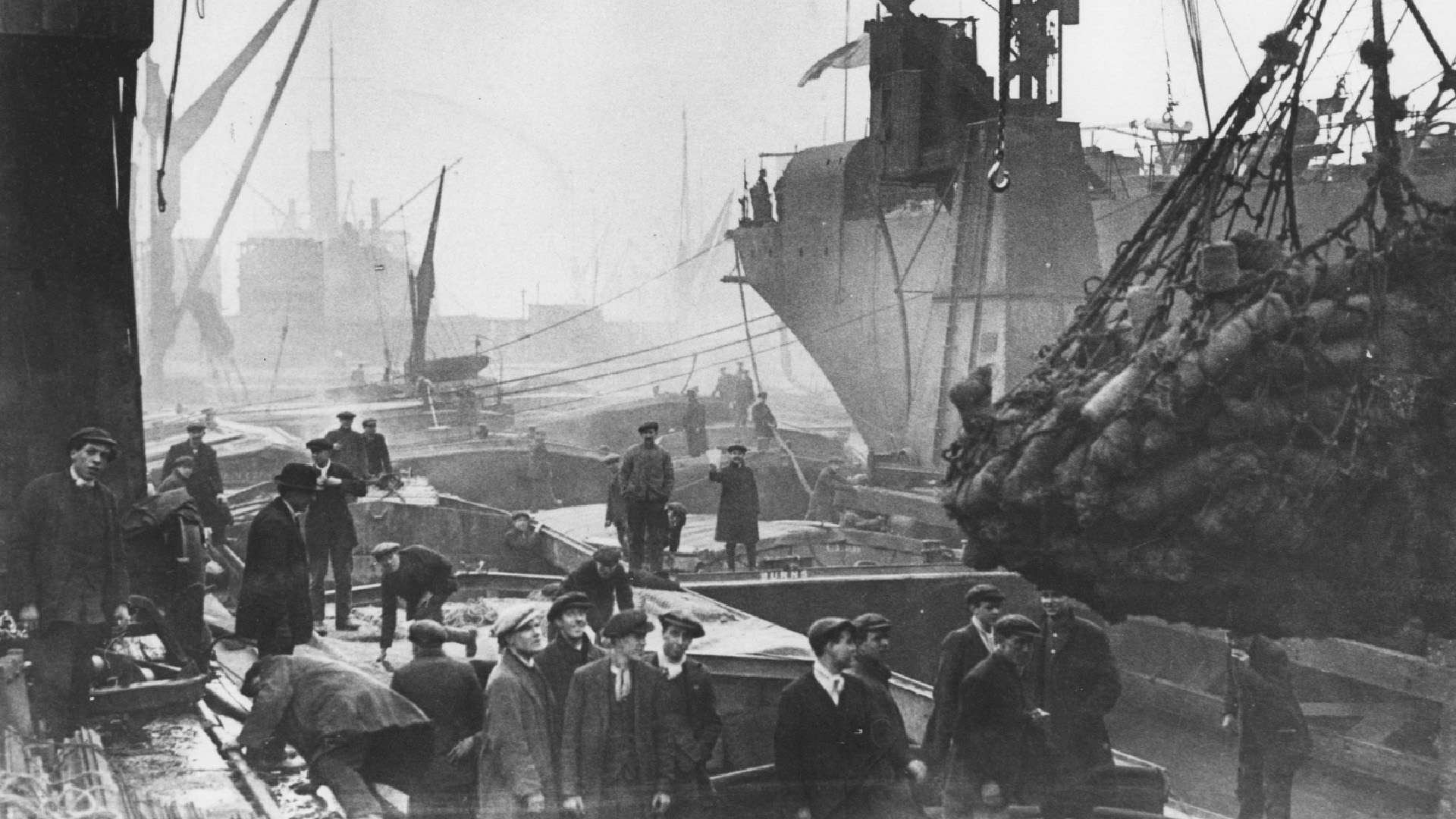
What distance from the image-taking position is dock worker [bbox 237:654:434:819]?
17.6 ft

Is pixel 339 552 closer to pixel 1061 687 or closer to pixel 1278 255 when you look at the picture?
pixel 1061 687

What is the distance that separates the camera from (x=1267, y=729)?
8.02 metres

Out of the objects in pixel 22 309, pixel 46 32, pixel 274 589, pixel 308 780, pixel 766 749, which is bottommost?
pixel 766 749

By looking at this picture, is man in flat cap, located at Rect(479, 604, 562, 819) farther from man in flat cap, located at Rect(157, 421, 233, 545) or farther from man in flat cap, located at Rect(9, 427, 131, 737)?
man in flat cap, located at Rect(157, 421, 233, 545)

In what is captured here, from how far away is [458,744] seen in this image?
5.88m

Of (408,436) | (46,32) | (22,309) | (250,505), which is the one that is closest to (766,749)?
(22,309)

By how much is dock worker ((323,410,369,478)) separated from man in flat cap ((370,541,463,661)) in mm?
4654

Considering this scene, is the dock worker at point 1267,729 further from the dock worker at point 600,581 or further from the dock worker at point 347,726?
the dock worker at point 347,726

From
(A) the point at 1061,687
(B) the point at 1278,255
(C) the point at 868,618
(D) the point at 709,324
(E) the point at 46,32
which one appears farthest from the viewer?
(D) the point at 709,324

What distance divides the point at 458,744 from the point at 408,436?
975 inches

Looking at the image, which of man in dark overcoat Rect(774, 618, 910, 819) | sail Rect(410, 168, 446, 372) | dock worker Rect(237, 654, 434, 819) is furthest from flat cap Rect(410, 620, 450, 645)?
sail Rect(410, 168, 446, 372)

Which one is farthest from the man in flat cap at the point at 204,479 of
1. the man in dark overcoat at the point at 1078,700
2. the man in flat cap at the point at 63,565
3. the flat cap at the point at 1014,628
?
the flat cap at the point at 1014,628

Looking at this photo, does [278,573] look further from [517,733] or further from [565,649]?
[517,733]

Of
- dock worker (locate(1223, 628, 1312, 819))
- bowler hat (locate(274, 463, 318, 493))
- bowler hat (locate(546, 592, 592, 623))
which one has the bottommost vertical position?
dock worker (locate(1223, 628, 1312, 819))
